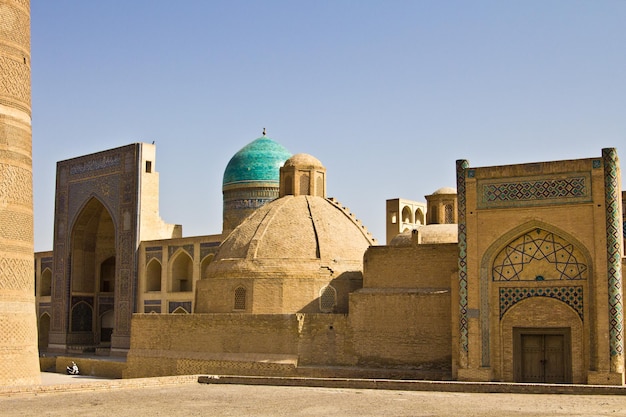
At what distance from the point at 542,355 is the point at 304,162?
398 inches

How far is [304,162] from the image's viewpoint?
24.3 m

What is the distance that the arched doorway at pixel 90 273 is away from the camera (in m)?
32.6

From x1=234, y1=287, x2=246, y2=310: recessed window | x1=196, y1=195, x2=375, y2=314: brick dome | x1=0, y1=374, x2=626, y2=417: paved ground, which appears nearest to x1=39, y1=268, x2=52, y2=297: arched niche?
x1=196, y1=195, x2=375, y2=314: brick dome

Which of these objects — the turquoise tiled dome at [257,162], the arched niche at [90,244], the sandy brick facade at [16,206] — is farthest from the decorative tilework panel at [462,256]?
the arched niche at [90,244]

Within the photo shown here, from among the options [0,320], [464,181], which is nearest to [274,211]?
[464,181]

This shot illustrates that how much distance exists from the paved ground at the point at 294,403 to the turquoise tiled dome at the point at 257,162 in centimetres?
1927

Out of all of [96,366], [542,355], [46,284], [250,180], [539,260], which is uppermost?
[250,180]

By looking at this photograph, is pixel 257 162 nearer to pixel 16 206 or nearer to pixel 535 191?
pixel 535 191

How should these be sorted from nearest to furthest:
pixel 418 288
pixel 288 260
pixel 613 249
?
1. pixel 613 249
2. pixel 418 288
3. pixel 288 260

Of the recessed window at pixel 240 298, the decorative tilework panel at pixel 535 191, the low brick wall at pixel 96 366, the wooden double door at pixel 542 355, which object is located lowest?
the low brick wall at pixel 96 366

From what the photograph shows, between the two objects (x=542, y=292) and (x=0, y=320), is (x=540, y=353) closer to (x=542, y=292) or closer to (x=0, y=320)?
(x=542, y=292)

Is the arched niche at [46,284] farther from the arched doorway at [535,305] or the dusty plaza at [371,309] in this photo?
the arched doorway at [535,305]

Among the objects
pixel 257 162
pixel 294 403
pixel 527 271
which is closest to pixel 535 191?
pixel 527 271

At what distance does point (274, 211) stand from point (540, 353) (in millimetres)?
8745
